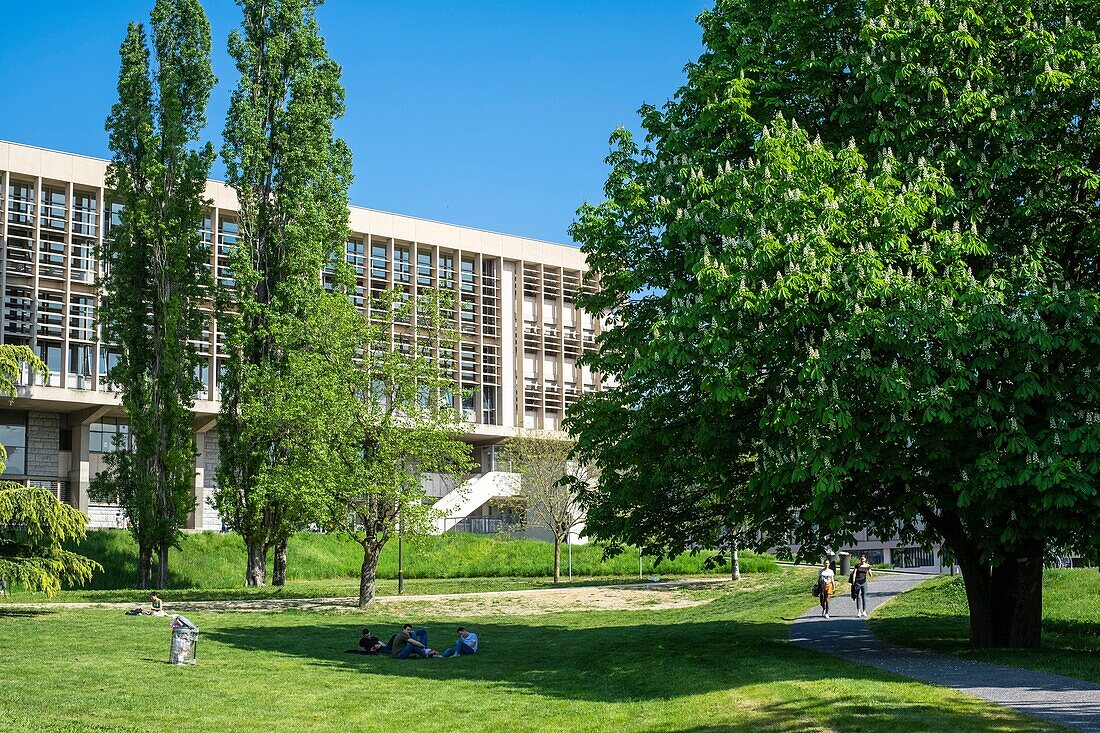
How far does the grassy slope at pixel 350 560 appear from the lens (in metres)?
49.9

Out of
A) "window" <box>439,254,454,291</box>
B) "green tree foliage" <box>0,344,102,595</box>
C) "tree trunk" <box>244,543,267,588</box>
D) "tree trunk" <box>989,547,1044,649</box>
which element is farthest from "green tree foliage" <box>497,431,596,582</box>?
"tree trunk" <box>989,547,1044,649</box>

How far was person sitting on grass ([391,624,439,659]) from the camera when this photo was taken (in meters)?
23.5

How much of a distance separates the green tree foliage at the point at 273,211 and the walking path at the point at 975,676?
2331 centimetres

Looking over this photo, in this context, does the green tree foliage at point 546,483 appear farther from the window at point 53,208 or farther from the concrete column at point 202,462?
the window at point 53,208

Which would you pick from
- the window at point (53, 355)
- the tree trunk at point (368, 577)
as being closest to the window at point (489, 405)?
the window at point (53, 355)

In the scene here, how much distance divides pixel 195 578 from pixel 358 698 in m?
34.6

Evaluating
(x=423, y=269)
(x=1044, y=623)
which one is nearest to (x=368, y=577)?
(x=1044, y=623)

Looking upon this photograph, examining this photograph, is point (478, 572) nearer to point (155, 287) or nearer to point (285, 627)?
point (155, 287)

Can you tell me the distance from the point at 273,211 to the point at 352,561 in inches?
780

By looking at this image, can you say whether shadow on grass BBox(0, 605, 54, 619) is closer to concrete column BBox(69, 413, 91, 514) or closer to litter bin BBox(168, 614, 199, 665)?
litter bin BBox(168, 614, 199, 665)

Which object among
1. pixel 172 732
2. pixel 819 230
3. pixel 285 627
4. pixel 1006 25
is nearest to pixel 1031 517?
pixel 819 230

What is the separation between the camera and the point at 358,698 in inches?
703

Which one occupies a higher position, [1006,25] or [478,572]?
[1006,25]

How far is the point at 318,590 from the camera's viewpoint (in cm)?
4297
